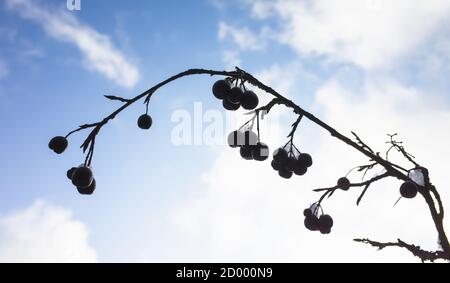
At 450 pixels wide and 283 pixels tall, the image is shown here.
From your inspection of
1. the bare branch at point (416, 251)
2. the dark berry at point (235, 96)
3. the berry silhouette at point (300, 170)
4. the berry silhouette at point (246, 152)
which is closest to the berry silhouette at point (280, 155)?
the berry silhouette at point (300, 170)

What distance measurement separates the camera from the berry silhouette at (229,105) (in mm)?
2705

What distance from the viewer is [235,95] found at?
258 centimetres

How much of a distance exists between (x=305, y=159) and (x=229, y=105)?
0.81 meters

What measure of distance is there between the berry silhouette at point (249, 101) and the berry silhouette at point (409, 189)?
1100 mm

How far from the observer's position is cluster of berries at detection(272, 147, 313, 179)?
2.95 m

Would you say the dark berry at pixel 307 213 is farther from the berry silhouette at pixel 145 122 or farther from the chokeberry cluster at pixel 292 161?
the berry silhouette at pixel 145 122

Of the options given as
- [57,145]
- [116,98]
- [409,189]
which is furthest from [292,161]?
[57,145]

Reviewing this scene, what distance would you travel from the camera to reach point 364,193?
6.68 ft

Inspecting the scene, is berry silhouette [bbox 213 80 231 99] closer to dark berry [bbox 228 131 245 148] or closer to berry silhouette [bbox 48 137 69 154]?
dark berry [bbox 228 131 245 148]

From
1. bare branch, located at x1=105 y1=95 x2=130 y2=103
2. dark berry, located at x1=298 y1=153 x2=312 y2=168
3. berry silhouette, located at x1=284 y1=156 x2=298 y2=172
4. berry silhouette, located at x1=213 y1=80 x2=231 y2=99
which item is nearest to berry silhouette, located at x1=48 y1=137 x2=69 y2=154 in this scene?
bare branch, located at x1=105 y1=95 x2=130 y2=103
